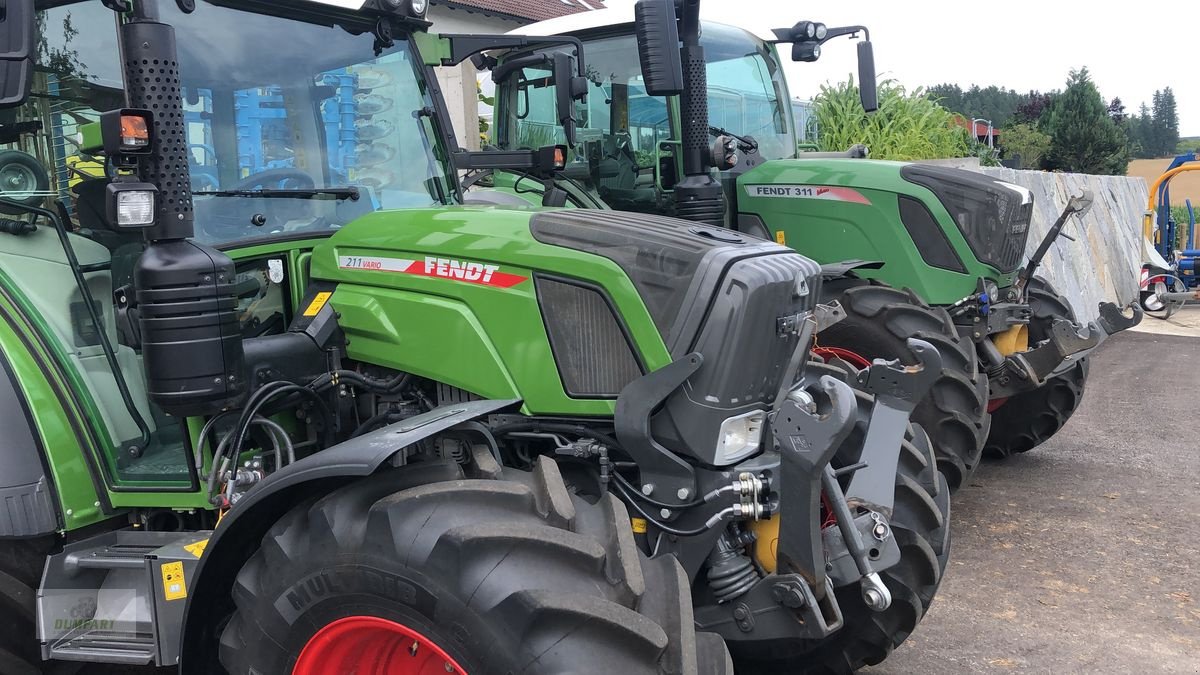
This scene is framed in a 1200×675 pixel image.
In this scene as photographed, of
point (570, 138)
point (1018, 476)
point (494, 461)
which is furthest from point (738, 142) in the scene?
point (494, 461)

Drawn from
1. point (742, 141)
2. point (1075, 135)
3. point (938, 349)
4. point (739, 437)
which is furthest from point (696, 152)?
point (1075, 135)

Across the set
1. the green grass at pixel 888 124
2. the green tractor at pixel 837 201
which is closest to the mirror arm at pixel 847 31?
the green tractor at pixel 837 201

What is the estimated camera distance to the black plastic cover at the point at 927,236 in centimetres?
599

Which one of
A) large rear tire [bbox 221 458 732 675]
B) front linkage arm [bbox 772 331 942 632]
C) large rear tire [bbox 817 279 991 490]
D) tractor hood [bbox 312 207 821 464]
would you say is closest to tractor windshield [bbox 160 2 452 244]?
tractor hood [bbox 312 207 821 464]

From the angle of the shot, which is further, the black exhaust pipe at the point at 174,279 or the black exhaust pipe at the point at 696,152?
the black exhaust pipe at the point at 696,152

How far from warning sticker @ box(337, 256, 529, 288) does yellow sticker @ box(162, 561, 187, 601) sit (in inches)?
42.7

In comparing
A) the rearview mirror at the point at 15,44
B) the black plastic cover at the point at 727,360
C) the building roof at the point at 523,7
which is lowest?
the black plastic cover at the point at 727,360

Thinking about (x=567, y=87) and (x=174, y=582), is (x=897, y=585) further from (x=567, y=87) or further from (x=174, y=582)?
(x=567, y=87)

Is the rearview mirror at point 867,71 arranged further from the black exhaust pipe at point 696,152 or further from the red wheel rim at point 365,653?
the red wheel rim at point 365,653

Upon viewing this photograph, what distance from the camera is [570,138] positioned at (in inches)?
188

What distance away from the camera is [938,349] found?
16.9 ft

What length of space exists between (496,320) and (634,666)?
117cm

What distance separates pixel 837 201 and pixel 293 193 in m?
3.83

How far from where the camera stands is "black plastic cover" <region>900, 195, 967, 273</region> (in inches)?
236
